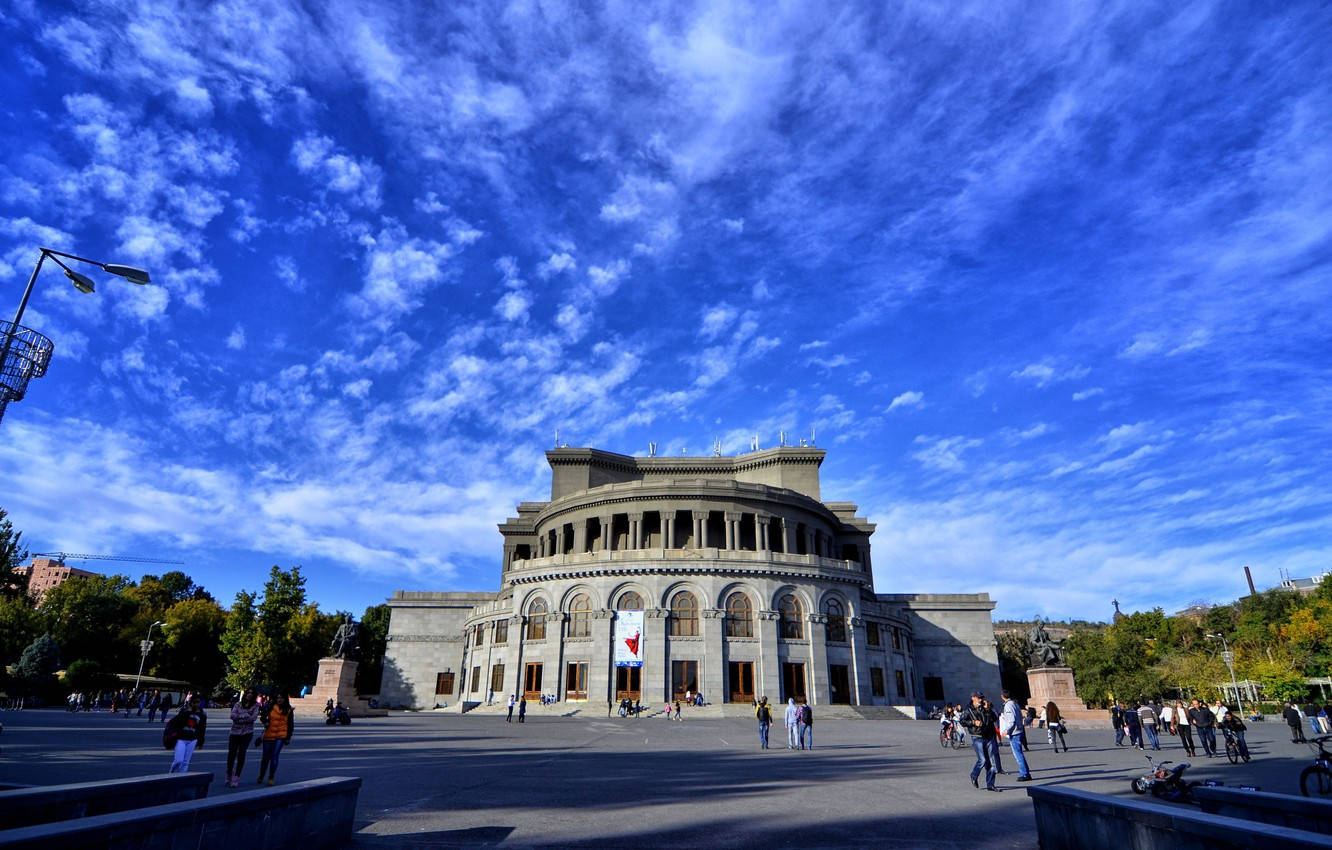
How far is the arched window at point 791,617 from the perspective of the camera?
4600 cm

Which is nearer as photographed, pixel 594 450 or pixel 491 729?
pixel 491 729

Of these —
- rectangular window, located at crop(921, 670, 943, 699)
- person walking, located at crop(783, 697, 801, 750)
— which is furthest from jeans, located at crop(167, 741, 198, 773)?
rectangular window, located at crop(921, 670, 943, 699)

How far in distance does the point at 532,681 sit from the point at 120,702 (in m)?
24.2

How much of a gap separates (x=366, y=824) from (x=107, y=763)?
1013cm

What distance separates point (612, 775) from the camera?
50.7 feet

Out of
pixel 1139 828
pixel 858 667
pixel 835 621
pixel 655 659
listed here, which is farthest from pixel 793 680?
pixel 1139 828

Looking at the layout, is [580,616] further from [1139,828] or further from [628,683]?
[1139,828]

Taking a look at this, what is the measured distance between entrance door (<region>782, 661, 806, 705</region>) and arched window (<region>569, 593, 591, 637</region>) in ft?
42.0

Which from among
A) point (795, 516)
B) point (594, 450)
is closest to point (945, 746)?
point (795, 516)

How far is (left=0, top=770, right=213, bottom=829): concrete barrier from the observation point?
22.1 ft

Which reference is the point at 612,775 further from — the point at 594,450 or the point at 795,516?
the point at 594,450

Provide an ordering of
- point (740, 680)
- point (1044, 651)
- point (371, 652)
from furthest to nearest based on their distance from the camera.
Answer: point (371, 652) → point (740, 680) → point (1044, 651)

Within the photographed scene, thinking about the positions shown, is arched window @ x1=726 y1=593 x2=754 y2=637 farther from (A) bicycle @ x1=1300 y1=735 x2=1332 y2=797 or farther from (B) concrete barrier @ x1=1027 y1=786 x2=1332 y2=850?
(B) concrete barrier @ x1=1027 y1=786 x2=1332 y2=850

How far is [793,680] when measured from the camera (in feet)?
147
